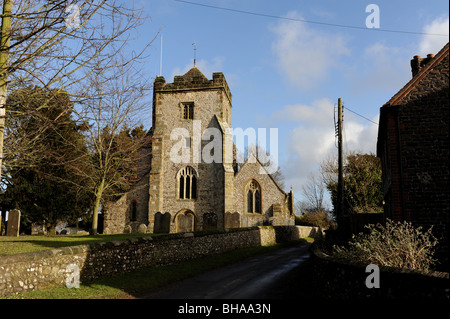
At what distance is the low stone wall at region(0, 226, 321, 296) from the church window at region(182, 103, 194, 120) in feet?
44.1

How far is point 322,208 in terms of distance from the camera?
63.8 m

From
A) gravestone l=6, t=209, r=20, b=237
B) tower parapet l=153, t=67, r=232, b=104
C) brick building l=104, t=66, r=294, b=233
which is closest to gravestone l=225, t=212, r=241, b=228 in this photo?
brick building l=104, t=66, r=294, b=233

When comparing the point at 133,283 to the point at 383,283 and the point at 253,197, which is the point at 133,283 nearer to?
the point at 383,283

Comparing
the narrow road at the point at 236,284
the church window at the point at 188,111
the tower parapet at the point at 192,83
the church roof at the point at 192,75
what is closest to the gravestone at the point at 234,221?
the narrow road at the point at 236,284

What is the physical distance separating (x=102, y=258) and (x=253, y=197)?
76.7 ft

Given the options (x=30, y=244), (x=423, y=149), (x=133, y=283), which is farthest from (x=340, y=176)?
(x=30, y=244)

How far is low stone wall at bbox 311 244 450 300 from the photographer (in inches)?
207

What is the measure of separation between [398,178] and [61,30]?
10.9 meters

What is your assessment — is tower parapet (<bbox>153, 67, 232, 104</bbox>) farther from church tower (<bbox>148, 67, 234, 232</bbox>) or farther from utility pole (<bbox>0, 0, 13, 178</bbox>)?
utility pole (<bbox>0, 0, 13, 178</bbox>)

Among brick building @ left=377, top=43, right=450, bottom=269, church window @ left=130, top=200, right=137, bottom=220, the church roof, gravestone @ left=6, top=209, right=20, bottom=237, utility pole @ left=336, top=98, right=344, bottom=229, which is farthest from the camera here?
the church roof

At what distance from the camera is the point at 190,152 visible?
3027cm

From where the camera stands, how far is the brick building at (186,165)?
29203 mm
